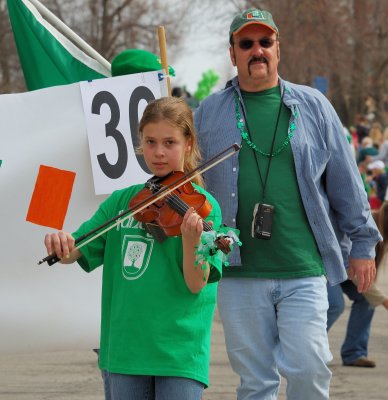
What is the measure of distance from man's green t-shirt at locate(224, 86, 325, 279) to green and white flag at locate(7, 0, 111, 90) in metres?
1.42

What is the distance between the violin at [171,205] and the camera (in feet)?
13.3

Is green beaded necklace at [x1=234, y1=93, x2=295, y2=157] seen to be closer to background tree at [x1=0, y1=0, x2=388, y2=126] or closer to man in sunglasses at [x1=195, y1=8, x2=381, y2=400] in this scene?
man in sunglasses at [x1=195, y1=8, x2=381, y2=400]

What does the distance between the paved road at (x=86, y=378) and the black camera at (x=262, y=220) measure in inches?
94.6

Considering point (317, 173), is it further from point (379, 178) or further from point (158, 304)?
point (379, 178)

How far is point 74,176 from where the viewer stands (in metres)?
5.97

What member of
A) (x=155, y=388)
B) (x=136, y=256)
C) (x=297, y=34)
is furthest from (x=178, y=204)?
(x=297, y=34)

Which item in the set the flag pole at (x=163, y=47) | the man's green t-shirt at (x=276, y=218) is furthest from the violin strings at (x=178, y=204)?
the flag pole at (x=163, y=47)

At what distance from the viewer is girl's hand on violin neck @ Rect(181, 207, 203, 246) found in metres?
3.86

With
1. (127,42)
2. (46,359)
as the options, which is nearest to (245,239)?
(46,359)

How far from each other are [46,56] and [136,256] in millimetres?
2367

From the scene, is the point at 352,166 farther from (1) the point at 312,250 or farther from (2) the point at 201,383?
(2) the point at 201,383

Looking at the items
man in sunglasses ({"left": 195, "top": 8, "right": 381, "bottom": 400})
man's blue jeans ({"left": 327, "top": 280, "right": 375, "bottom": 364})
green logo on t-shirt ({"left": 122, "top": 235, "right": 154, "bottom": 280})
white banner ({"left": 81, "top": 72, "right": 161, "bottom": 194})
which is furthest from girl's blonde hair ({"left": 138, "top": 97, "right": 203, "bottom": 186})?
man's blue jeans ({"left": 327, "top": 280, "right": 375, "bottom": 364})

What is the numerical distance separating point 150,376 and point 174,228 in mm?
517

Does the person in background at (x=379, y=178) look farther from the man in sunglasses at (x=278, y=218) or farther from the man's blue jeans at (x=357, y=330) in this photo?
the man in sunglasses at (x=278, y=218)
